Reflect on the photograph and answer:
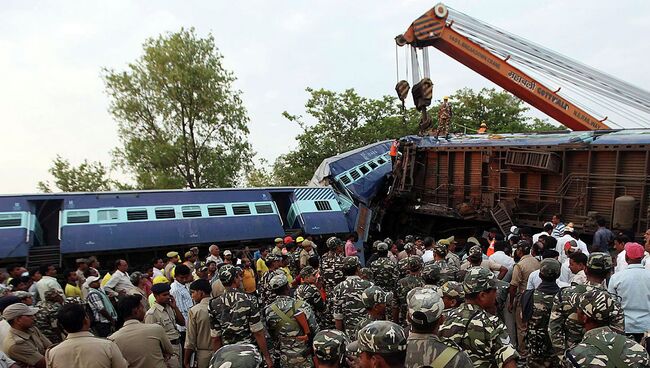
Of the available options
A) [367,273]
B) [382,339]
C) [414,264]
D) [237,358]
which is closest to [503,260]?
[414,264]

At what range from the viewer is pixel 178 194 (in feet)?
42.9

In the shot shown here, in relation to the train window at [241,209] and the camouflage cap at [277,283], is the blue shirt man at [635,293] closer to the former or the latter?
the camouflage cap at [277,283]

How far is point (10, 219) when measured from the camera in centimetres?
1092

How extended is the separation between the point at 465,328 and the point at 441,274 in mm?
2398

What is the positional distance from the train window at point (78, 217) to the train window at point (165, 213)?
1.74m

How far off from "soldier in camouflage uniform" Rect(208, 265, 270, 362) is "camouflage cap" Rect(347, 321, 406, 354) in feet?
7.31

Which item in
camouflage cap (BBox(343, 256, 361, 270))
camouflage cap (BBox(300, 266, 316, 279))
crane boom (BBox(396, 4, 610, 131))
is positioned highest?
crane boom (BBox(396, 4, 610, 131))

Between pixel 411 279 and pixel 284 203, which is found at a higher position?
pixel 284 203

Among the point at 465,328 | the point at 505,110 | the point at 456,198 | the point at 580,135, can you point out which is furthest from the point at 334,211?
the point at 505,110

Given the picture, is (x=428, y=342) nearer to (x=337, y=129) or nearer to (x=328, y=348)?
(x=328, y=348)

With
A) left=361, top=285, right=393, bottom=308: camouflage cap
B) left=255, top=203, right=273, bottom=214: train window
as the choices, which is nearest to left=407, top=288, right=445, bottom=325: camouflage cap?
left=361, top=285, right=393, bottom=308: camouflage cap

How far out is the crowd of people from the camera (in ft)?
9.15

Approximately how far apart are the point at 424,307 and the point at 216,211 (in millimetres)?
11113

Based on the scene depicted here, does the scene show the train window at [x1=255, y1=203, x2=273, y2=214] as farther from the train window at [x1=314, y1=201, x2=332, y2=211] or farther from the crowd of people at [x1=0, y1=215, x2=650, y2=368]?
the crowd of people at [x1=0, y1=215, x2=650, y2=368]
